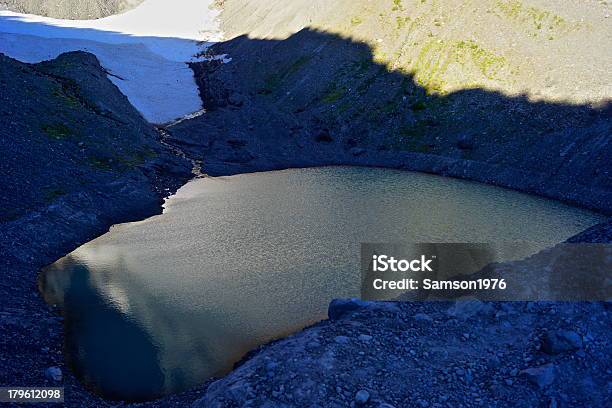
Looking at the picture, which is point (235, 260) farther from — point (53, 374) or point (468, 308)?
point (468, 308)

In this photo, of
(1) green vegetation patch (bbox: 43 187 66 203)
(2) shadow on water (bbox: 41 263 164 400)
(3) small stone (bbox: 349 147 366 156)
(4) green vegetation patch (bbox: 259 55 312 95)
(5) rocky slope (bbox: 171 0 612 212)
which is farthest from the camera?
(4) green vegetation patch (bbox: 259 55 312 95)

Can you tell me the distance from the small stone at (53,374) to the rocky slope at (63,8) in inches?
6006

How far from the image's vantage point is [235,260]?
35.7m

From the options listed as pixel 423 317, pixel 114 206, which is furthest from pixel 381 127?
pixel 423 317

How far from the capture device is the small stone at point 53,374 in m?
22.1

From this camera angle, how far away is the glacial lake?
2547 cm

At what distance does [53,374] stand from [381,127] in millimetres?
52705

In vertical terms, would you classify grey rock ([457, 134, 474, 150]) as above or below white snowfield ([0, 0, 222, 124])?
below

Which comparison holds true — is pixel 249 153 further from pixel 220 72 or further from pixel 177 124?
pixel 220 72

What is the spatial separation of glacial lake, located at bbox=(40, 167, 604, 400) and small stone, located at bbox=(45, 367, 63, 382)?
4.85 feet

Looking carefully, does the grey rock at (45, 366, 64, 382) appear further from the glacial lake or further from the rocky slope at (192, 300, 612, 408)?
the rocky slope at (192, 300, 612, 408)

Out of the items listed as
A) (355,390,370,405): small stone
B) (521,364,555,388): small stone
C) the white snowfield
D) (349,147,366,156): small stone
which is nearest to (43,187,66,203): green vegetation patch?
(355,390,370,405): small stone

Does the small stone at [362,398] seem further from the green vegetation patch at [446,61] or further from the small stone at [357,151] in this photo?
the green vegetation patch at [446,61]

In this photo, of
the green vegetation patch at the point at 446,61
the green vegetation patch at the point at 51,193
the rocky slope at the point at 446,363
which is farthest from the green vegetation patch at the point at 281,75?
the rocky slope at the point at 446,363
